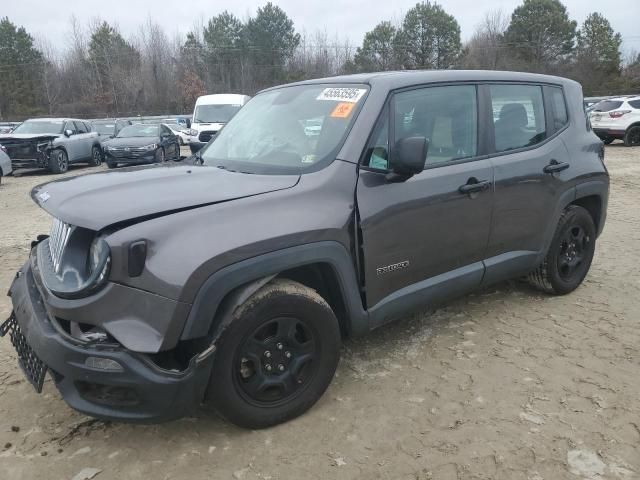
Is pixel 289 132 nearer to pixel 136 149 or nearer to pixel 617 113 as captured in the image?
pixel 136 149

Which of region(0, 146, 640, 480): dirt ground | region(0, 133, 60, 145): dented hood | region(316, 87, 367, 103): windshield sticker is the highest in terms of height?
region(316, 87, 367, 103): windshield sticker

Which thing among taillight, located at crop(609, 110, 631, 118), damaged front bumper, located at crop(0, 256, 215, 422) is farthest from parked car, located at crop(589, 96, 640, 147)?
damaged front bumper, located at crop(0, 256, 215, 422)

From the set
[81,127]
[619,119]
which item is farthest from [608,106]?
[81,127]

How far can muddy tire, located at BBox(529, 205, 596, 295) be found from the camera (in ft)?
13.9

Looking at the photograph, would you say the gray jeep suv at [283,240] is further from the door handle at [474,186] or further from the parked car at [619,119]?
the parked car at [619,119]

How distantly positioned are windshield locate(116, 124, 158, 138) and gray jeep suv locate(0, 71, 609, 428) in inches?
541

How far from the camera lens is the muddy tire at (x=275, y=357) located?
2482mm

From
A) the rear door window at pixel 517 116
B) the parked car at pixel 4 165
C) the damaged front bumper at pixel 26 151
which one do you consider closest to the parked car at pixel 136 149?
the damaged front bumper at pixel 26 151

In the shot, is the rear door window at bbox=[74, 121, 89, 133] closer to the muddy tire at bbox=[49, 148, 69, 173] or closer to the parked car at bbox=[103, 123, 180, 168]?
the parked car at bbox=[103, 123, 180, 168]

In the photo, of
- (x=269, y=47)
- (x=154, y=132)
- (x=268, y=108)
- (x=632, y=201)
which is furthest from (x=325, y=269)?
(x=269, y=47)

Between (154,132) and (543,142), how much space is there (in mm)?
14823

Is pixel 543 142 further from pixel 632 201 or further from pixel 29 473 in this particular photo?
pixel 632 201

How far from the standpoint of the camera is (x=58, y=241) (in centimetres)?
275

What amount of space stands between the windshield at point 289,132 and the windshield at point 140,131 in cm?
1385
